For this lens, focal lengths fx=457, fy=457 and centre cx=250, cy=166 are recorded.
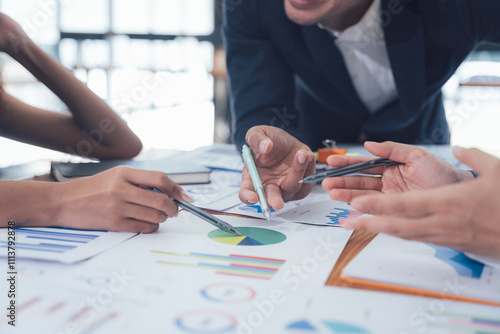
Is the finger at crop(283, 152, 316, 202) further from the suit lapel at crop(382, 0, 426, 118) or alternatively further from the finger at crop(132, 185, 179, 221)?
the suit lapel at crop(382, 0, 426, 118)

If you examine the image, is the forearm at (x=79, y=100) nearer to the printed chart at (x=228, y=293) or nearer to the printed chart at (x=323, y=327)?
the printed chart at (x=228, y=293)

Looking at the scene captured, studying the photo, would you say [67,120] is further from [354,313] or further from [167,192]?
[354,313]

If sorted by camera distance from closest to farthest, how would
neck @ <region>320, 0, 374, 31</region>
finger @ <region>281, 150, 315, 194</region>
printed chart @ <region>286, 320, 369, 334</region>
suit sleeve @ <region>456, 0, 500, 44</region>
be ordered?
printed chart @ <region>286, 320, 369, 334</region>, finger @ <region>281, 150, 315, 194</region>, suit sleeve @ <region>456, 0, 500, 44</region>, neck @ <region>320, 0, 374, 31</region>

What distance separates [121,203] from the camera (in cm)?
73

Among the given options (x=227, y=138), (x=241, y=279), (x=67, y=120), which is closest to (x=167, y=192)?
(x=241, y=279)

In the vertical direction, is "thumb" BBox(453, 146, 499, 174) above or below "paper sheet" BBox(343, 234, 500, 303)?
above

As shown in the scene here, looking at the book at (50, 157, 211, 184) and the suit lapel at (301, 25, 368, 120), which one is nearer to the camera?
the book at (50, 157, 211, 184)

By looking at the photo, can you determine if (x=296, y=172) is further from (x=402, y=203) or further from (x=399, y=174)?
(x=402, y=203)

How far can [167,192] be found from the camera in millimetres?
751

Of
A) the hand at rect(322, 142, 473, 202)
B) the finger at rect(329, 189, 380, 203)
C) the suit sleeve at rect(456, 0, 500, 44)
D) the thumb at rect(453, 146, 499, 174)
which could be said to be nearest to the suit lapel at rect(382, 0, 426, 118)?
the suit sleeve at rect(456, 0, 500, 44)

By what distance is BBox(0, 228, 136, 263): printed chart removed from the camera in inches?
24.5

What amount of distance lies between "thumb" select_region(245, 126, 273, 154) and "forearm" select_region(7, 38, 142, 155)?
0.56 meters

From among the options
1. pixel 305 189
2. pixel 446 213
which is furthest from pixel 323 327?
pixel 305 189

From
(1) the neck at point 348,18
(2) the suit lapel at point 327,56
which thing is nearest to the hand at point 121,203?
(2) the suit lapel at point 327,56
